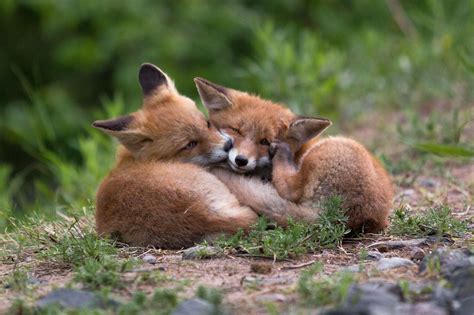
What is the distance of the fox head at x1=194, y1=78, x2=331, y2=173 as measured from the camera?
592 centimetres

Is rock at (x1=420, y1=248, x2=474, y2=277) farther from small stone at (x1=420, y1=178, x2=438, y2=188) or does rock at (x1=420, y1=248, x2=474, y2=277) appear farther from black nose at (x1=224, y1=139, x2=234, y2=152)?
small stone at (x1=420, y1=178, x2=438, y2=188)

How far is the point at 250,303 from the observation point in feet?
12.6

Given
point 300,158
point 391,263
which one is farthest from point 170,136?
point 391,263

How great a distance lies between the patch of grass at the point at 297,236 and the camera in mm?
4730

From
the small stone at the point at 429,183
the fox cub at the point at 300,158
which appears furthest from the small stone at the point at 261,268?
the small stone at the point at 429,183

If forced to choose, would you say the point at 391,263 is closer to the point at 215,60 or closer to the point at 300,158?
the point at 300,158

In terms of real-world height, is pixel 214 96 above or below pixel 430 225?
above

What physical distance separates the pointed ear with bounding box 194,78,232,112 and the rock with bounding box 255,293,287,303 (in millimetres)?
2712

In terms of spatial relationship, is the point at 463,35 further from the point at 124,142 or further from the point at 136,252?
the point at 136,252

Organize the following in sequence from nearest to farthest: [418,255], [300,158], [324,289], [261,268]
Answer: [324,289], [261,268], [418,255], [300,158]

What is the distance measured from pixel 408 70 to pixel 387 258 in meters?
5.56

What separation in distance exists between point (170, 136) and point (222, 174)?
549mm

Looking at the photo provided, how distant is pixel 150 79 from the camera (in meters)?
6.74

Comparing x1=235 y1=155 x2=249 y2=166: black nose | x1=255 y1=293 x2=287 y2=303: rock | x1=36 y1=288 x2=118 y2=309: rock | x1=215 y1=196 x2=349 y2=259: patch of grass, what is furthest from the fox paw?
x1=36 y1=288 x2=118 y2=309: rock
